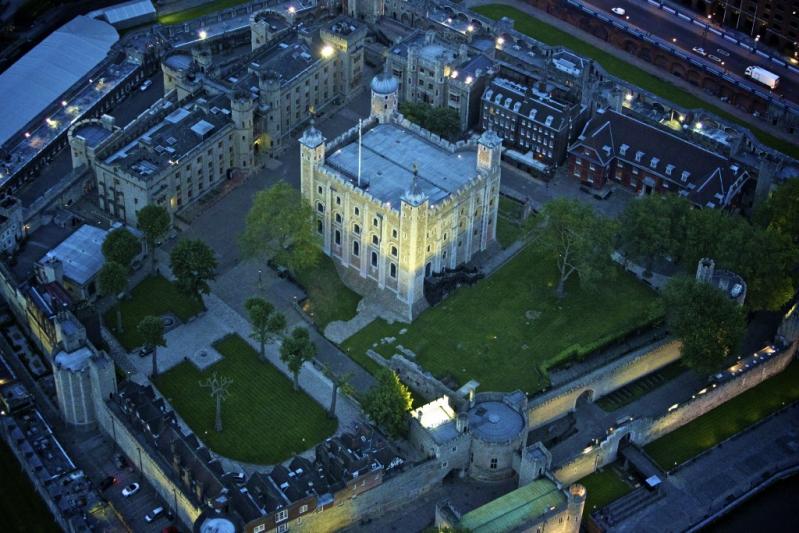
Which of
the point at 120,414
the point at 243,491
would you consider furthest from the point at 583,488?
the point at 120,414

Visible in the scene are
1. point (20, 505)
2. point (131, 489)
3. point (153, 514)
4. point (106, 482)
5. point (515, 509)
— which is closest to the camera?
point (515, 509)

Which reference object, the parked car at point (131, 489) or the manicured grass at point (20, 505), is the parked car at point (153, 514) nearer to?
the parked car at point (131, 489)

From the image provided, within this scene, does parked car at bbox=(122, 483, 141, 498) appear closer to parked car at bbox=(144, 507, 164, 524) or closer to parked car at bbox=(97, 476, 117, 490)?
parked car at bbox=(97, 476, 117, 490)

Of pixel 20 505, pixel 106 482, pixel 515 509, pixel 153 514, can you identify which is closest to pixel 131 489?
pixel 106 482

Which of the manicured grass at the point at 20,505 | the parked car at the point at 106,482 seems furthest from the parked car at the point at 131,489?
the manicured grass at the point at 20,505

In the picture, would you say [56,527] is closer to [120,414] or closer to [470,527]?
[120,414]

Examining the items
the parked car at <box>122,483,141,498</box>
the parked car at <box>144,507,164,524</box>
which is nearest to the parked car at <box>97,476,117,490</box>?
the parked car at <box>122,483,141,498</box>

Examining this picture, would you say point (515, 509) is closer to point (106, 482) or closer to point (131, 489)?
point (131, 489)
